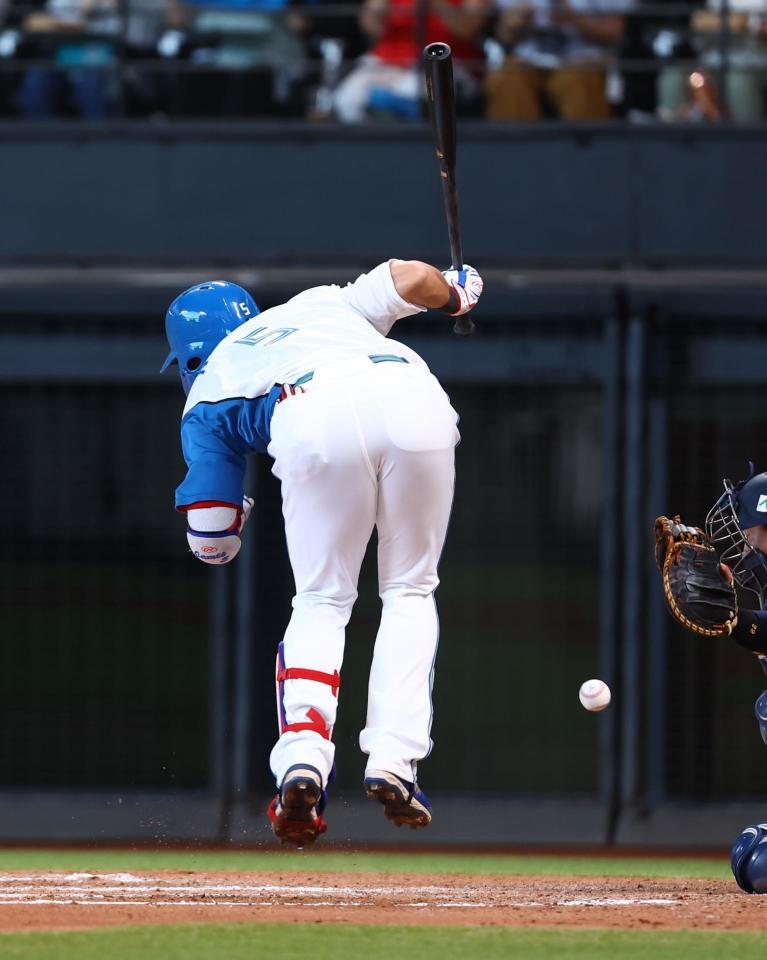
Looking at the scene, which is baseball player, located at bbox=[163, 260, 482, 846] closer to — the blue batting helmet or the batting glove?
the batting glove

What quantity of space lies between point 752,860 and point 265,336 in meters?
2.19

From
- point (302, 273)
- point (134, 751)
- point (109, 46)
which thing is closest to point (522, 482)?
point (302, 273)

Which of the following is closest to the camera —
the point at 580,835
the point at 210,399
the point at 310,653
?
the point at 310,653

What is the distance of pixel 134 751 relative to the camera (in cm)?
1069

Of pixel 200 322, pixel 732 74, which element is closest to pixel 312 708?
pixel 200 322

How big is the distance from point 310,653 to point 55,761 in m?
5.46

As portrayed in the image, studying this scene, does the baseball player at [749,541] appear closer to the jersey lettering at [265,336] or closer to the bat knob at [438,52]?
the jersey lettering at [265,336]

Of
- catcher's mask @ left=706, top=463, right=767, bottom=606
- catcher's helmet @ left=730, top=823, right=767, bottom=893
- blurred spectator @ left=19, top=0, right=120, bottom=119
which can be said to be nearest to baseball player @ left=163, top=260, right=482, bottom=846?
catcher's mask @ left=706, top=463, right=767, bottom=606

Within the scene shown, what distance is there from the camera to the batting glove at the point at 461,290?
615 centimetres

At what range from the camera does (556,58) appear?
35.2 ft

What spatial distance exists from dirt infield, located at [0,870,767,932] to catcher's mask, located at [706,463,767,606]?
39.9 inches

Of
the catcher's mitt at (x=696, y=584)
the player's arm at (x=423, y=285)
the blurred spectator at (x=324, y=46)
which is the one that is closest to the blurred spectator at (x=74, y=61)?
the blurred spectator at (x=324, y=46)

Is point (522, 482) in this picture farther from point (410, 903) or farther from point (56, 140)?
point (410, 903)

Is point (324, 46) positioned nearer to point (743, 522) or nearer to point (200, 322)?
point (200, 322)
